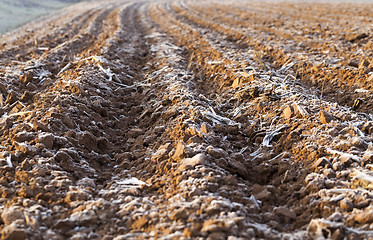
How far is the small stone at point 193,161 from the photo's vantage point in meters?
2.38

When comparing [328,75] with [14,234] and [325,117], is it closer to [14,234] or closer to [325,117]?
[325,117]

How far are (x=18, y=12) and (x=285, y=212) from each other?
20000 mm

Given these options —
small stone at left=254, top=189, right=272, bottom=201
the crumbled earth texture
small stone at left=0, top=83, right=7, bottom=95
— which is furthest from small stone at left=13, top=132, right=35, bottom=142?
small stone at left=254, top=189, right=272, bottom=201

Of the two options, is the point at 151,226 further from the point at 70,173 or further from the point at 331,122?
the point at 331,122

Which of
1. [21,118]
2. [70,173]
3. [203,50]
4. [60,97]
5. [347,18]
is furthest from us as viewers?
[347,18]

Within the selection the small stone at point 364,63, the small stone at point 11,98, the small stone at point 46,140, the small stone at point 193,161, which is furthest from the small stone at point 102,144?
the small stone at point 364,63

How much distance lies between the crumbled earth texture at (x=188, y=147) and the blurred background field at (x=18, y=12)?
31.4ft

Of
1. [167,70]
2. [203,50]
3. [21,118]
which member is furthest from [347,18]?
[21,118]

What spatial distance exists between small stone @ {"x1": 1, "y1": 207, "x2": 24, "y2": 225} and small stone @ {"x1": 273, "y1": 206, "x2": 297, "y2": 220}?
158 centimetres

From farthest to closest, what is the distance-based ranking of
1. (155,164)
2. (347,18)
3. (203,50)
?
(347,18) → (203,50) → (155,164)

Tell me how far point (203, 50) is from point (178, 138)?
3291mm

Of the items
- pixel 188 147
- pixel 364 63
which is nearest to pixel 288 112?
pixel 188 147

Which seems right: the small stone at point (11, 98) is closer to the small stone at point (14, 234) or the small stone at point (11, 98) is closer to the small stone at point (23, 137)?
the small stone at point (23, 137)

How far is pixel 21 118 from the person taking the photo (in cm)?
321
